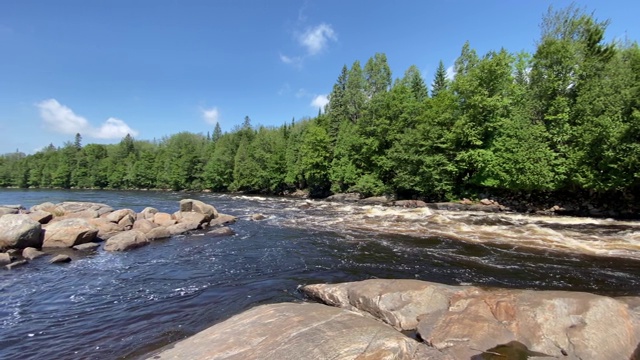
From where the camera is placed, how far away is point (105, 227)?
2017 centimetres

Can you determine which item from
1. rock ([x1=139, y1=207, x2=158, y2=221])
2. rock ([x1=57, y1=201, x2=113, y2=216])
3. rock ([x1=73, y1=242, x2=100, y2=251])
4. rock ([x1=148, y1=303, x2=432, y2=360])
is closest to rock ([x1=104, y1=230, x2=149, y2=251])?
rock ([x1=73, y1=242, x2=100, y2=251])

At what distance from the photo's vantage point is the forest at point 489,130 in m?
26.5

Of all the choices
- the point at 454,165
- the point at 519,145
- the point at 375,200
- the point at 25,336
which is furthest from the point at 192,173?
the point at 25,336

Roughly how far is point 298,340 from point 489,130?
1429 inches

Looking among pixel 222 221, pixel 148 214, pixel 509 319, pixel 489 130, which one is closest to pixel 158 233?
pixel 148 214

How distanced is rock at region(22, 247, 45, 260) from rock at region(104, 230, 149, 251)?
271 cm

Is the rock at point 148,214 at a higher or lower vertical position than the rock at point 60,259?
higher

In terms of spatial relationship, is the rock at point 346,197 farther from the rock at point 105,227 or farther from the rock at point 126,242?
the rock at point 126,242

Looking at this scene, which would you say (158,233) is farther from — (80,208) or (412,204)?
(412,204)

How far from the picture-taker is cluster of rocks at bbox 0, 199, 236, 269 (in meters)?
15.6

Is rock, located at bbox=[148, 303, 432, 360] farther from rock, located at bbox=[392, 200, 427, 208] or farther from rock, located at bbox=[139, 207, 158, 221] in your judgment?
rock, located at bbox=[392, 200, 427, 208]

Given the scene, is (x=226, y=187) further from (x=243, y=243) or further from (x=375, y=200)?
(x=243, y=243)

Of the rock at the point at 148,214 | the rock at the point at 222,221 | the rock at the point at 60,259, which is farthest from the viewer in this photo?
the rock at the point at 222,221

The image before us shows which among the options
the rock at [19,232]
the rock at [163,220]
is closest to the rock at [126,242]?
the rock at [19,232]
